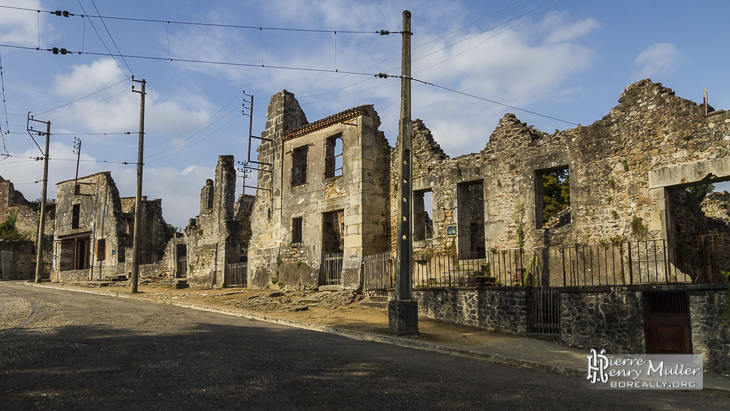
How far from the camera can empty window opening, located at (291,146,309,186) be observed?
2228cm

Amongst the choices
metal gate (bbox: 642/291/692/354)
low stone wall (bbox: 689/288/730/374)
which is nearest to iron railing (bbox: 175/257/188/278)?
metal gate (bbox: 642/291/692/354)

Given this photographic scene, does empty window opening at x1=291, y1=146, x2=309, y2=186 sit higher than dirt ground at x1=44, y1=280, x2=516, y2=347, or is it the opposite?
empty window opening at x1=291, y1=146, x2=309, y2=186

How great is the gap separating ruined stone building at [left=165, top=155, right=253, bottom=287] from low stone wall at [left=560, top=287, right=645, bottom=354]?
17.1 m

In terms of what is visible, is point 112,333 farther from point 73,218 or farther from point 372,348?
point 73,218

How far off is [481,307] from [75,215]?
98.0 ft

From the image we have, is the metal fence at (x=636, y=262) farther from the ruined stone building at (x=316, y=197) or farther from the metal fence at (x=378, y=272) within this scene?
the ruined stone building at (x=316, y=197)

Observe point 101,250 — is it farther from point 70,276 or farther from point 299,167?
point 299,167

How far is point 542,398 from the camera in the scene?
721cm

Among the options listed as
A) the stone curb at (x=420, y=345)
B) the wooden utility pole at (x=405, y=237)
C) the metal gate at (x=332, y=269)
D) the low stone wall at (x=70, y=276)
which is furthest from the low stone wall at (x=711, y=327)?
the low stone wall at (x=70, y=276)

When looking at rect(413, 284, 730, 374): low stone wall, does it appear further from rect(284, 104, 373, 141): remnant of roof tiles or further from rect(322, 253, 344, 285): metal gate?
rect(284, 104, 373, 141): remnant of roof tiles

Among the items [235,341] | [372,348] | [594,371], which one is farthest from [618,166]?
[235,341]

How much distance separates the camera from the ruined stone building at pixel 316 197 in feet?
63.1

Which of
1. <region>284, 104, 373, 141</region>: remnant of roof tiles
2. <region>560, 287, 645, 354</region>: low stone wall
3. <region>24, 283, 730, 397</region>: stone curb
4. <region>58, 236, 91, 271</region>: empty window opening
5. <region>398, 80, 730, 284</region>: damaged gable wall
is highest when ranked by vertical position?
<region>284, 104, 373, 141</region>: remnant of roof tiles

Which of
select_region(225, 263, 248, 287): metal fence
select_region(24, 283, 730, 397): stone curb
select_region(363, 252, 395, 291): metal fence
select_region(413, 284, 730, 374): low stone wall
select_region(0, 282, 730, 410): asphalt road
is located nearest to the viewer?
select_region(0, 282, 730, 410): asphalt road
